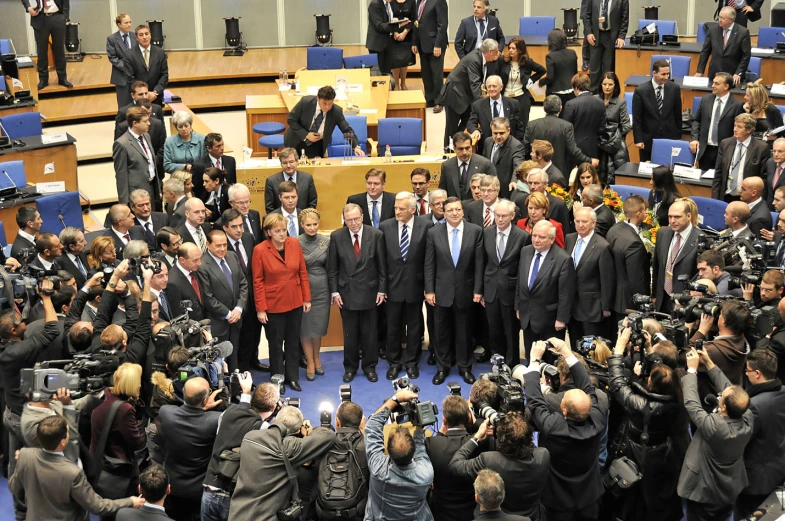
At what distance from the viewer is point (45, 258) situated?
736 centimetres

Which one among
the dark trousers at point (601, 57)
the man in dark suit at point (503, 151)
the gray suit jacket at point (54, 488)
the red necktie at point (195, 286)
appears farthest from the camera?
the dark trousers at point (601, 57)

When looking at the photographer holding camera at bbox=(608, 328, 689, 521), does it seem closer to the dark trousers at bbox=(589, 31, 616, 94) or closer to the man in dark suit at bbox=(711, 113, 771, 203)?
the man in dark suit at bbox=(711, 113, 771, 203)

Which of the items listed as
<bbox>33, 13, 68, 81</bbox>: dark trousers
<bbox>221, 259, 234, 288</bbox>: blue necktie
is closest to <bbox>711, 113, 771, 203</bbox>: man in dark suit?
<bbox>221, 259, 234, 288</bbox>: blue necktie

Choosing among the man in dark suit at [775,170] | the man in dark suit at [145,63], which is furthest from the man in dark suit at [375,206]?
the man in dark suit at [145,63]

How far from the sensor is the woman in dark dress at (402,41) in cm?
1302

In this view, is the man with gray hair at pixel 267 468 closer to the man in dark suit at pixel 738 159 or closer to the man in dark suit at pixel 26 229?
the man in dark suit at pixel 26 229

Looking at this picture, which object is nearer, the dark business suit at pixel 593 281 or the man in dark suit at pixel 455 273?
the dark business suit at pixel 593 281

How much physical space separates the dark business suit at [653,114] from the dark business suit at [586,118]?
564mm

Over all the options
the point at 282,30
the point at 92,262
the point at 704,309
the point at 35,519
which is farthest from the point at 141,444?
the point at 282,30

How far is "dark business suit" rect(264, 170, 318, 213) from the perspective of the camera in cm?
863

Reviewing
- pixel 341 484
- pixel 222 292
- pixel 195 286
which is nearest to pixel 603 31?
pixel 222 292

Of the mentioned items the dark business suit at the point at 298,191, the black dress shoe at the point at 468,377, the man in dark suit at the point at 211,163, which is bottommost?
the black dress shoe at the point at 468,377

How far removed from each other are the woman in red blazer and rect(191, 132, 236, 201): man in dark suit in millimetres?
1409

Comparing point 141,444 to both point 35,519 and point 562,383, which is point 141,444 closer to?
point 35,519
